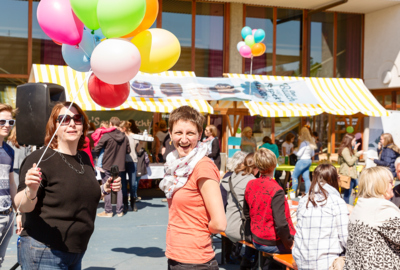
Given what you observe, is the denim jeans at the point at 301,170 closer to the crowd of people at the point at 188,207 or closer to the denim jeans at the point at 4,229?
the crowd of people at the point at 188,207

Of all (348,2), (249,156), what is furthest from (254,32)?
(249,156)

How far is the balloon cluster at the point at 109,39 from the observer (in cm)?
341

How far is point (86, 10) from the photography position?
3477 mm

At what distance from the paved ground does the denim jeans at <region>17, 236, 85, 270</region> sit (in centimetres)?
286

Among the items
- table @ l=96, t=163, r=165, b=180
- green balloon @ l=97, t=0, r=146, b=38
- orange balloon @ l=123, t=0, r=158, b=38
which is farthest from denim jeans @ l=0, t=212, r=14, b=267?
table @ l=96, t=163, r=165, b=180

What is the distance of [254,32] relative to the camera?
12414mm

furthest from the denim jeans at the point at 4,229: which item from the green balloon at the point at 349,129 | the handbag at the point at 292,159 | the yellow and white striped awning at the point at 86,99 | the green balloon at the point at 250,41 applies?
the green balloon at the point at 349,129

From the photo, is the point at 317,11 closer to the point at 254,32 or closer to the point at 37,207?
the point at 254,32

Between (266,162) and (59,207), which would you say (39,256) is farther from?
(266,162)

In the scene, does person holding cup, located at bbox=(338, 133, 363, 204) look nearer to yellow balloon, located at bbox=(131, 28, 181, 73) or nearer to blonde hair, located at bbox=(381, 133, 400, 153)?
blonde hair, located at bbox=(381, 133, 400, 153)

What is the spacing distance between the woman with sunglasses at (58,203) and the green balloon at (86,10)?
88 centimetres

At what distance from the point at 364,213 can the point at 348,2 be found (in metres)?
14.3

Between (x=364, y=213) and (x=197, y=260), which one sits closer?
(x=197, y=260)

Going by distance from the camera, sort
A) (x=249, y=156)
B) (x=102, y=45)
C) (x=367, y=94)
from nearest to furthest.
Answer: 1. (x=102, y=45)
2. (x=249, y=156)
3. (x=367, y=94)
